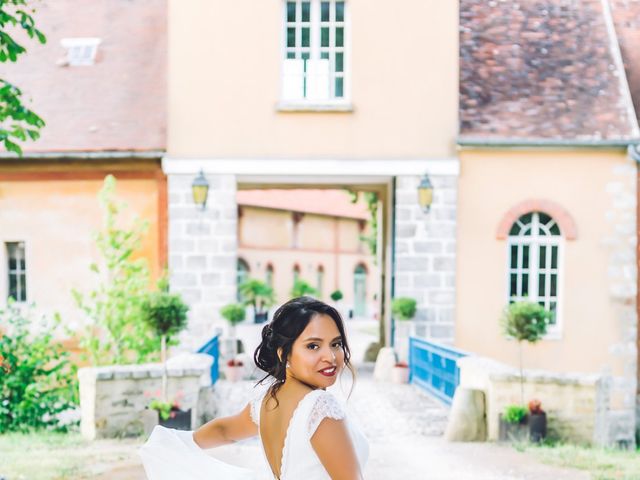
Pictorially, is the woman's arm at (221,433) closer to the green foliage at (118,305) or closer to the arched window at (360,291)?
the green foliage at (118,305)

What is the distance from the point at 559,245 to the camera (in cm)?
1195

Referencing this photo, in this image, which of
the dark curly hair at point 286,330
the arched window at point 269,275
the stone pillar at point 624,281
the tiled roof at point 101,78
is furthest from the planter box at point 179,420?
the arched window at point 269,275

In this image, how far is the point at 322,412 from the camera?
234 centimetres

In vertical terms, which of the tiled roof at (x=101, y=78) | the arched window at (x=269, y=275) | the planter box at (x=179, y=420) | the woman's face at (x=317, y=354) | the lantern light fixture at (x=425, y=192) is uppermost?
the tiled roof at (x=101, y=78)

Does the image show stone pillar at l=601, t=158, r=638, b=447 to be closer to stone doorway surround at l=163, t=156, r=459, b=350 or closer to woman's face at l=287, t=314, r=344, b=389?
stone doorway surround at l=163, t=156, r=459, b=350

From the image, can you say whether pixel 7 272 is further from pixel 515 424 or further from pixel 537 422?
pixel 537 422

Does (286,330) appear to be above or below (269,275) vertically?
above

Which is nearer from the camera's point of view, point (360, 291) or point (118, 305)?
point (118, 305)

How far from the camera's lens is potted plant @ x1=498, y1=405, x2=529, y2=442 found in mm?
8234

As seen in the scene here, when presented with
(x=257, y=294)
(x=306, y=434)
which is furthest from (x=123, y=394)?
(x=257, y=294)

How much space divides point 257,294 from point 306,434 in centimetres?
2626

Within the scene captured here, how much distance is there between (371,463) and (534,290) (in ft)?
18.0

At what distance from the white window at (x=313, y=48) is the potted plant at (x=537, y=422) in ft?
17.9

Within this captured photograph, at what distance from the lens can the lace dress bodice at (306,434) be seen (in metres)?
2.34
